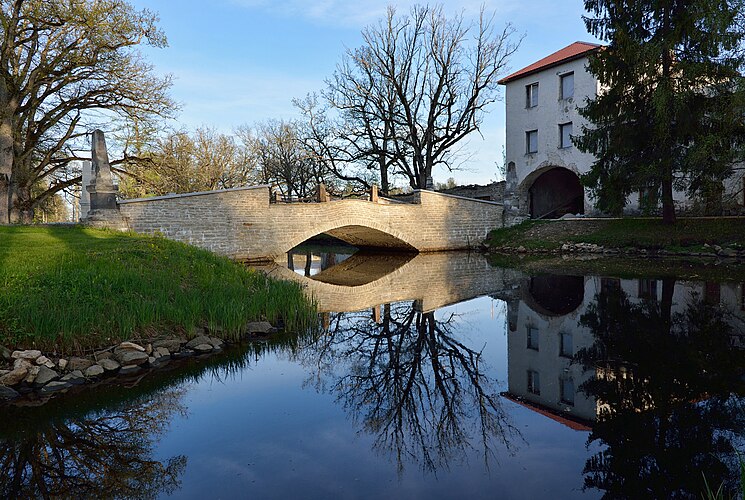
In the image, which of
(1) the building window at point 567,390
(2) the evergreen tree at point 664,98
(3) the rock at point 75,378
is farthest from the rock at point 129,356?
(2) the evergreen tree at point 664,98

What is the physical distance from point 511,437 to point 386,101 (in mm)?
25223

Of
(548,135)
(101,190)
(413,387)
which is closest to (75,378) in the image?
(413,387)

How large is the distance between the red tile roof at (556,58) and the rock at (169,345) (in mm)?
24884

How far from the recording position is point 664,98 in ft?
53.8

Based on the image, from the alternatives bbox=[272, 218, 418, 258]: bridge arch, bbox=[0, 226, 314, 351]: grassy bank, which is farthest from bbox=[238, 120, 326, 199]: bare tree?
bbox=[0, 226, 314, 351]: grassy bank

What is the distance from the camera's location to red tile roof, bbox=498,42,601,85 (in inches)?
1016

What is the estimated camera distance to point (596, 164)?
1959cm

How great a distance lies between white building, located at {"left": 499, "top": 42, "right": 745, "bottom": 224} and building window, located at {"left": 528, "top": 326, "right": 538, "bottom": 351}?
1862 cm

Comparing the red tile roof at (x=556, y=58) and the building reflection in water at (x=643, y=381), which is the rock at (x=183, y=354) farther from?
the red tile roof at (x=556, y=58)

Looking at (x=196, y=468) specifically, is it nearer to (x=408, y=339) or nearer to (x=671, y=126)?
(x=408, y=339)

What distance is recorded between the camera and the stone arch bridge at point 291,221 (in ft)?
56.3

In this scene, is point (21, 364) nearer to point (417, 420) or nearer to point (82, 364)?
point (82, 364)

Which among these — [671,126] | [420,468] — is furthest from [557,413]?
[671,126]

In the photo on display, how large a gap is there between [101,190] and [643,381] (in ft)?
50.0
